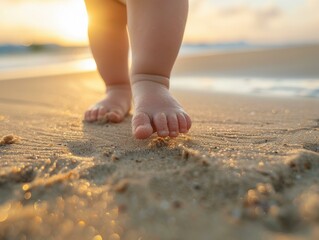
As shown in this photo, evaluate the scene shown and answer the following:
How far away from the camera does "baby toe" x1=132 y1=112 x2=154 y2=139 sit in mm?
1355

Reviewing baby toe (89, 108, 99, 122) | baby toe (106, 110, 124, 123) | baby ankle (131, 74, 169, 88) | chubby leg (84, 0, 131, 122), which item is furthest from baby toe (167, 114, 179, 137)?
chubby leg (84, 0, 131, 122)

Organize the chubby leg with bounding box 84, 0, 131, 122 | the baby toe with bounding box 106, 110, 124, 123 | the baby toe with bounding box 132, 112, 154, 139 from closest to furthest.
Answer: the baby toe with bounding box 132, 112, 154, 139 < the baby toe with bounding box 106, 110, 124, 123 < the chubby leg with bounding box 84, 0, 131, 122

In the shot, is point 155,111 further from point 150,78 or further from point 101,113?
point 101,113

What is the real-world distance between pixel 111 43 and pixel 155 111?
81 cm

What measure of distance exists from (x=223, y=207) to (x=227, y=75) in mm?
3581

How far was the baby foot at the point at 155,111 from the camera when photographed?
138 centimetres

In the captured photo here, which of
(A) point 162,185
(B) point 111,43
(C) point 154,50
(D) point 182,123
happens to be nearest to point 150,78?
(C) point 154,50

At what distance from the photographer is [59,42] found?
15.9m

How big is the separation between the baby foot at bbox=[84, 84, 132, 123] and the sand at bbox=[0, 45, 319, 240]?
0.26 metres

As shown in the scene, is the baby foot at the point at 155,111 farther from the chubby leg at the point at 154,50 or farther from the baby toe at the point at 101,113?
the baby toe at the point at 101,113

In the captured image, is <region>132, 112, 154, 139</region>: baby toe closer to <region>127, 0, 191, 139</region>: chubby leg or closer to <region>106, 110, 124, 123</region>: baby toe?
<region>127, 0, 191, 139</region>: chubby leg

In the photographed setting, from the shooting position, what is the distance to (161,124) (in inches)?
54.7

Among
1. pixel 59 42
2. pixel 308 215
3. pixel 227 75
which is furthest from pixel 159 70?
pixel 59 42

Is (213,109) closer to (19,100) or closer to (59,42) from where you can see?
(19,100)
